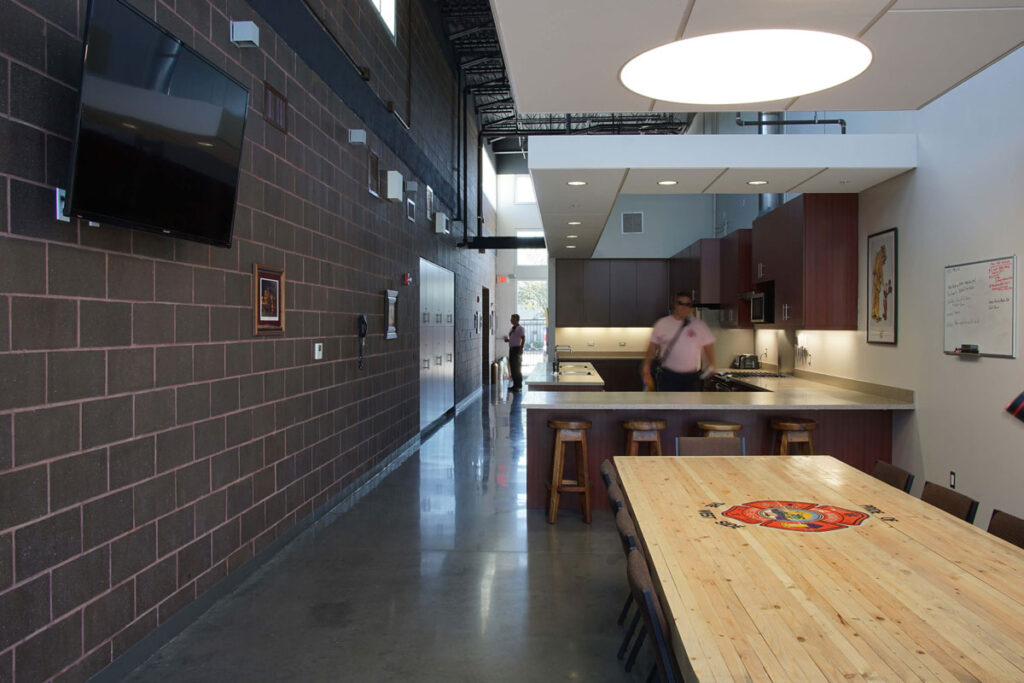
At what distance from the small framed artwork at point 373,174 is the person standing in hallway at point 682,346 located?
276 cm

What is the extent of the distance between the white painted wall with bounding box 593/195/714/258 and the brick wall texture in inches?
244

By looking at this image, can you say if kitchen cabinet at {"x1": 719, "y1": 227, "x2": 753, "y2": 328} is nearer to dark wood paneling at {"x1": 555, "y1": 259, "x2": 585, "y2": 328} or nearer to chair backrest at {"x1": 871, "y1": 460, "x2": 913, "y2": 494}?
dark wood paneling at {"x1": 555, "y1": 259, "x2": 585, "y2": 328}

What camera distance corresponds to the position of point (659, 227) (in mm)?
11023

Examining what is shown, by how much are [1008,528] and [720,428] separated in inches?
97.2

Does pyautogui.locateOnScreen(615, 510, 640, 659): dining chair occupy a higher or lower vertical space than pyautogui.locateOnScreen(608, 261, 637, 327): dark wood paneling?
lower

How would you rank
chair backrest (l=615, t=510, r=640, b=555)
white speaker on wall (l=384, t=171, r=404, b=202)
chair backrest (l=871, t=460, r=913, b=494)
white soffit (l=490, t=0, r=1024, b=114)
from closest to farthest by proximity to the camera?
chair backrest (l=615, t=510, r=640, b=555), white soffit (l=490, t=0, r=1024, b=114), chair backrest (l=871, t=460, r=913, b=494), white speaker on wall (l=384, t=171, r=404, b=202)

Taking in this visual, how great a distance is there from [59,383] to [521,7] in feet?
7.17

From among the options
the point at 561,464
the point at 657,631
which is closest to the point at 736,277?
the point at 561,464

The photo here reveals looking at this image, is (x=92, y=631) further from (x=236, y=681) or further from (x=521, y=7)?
(x=521, y=7)

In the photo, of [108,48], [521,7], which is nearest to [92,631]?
[108,48]

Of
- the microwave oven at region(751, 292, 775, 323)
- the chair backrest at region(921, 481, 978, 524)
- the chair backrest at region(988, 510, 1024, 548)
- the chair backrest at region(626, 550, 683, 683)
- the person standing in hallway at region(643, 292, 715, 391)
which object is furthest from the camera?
the microwave oven at region(751, 292, 775, 323)

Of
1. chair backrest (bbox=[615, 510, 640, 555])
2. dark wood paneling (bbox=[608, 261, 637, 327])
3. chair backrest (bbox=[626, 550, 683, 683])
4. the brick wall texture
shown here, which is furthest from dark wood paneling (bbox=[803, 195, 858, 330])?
dark wood paneling (bbox=[608, 261, 637, 327])

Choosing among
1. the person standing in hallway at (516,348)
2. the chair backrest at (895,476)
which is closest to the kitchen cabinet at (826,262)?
the chair backrest at (895,476)

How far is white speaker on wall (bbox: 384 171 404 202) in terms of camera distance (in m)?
6.16
